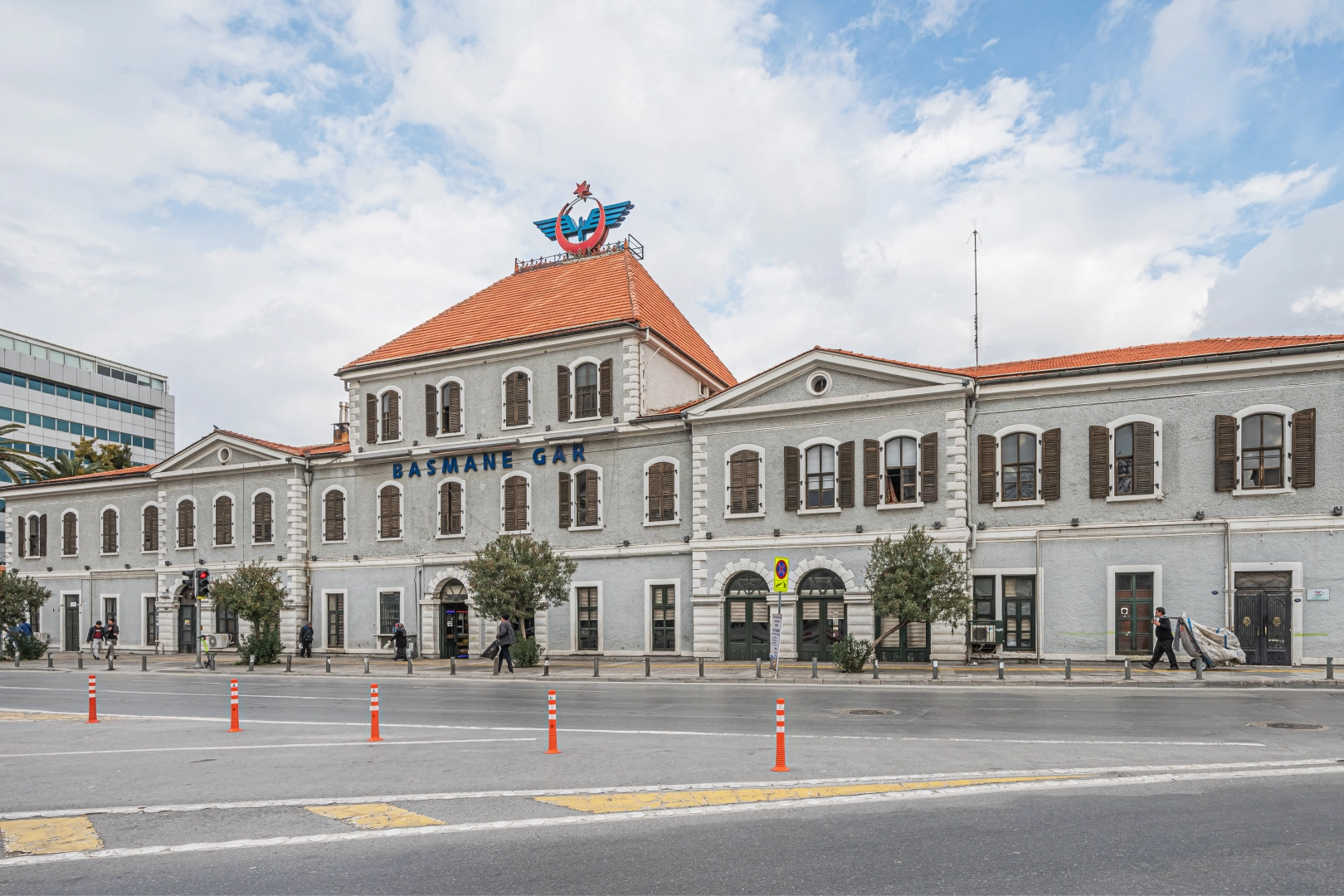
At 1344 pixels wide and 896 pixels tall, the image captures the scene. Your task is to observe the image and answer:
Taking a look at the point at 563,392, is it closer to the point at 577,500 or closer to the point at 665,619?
the point at 577,500

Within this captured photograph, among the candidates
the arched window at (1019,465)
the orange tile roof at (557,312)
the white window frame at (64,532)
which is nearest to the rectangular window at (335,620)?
the orange tile roof at (557,312)

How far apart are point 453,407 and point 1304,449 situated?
2716 centimetres

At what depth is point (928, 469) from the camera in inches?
1161

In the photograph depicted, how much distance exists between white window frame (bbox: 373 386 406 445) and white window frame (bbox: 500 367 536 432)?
4649 mm

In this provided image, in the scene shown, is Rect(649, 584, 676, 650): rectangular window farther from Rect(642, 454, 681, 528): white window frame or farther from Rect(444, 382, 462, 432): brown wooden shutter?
Rect(444, 382, 462, 432): brown wooden shutter

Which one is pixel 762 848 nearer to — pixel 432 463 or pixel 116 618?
pixel 432 463

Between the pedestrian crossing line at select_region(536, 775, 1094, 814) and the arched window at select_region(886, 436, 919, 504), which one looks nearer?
the pedestrian crossing line at select_region(536, 775, 1094, 814)

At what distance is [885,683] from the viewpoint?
2438 centimetres

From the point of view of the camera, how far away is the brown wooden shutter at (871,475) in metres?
30.3

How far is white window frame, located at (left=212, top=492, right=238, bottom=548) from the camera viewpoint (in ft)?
140

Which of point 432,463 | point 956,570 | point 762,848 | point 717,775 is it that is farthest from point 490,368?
point 762,848

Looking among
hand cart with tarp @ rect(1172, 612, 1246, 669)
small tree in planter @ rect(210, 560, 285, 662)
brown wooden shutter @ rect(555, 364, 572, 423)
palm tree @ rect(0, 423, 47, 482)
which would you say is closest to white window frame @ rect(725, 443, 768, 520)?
brown wooden shutter @ rect(555, 364, 572, 423)

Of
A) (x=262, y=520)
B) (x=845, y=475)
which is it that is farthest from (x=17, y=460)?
(x=845, y=475)

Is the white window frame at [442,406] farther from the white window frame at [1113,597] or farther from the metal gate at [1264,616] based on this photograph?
the metal gate at [1264,616]
